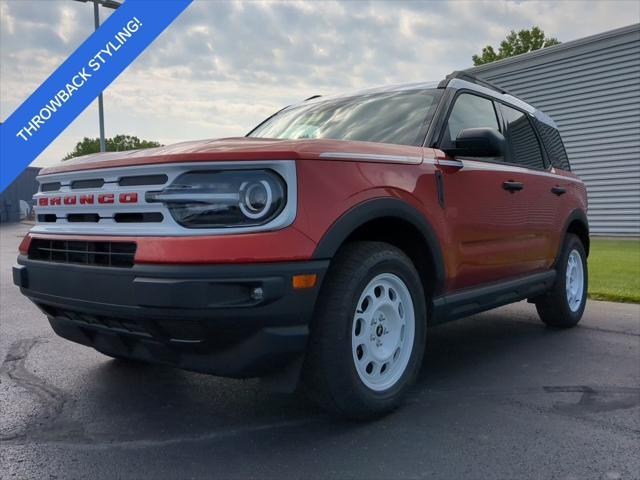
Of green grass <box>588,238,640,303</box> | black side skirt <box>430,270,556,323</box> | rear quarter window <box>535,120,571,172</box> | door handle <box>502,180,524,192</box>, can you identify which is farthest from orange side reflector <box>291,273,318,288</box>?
green grass <box>588,238,640,303</box>

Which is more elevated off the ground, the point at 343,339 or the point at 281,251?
the point at 281,251

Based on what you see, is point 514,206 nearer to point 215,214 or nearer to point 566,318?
point 566,318

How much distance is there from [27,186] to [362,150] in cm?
A: 5515

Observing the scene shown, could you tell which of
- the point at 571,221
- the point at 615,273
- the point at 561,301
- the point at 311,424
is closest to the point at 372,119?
the point at 311,424

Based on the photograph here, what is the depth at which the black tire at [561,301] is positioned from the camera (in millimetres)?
5348

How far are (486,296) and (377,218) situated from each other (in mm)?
1335

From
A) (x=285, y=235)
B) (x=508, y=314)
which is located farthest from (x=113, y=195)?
(x=508, y=314)

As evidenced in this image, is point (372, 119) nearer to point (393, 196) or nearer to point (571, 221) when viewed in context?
point (393, 196)

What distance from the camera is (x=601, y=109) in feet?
50.8

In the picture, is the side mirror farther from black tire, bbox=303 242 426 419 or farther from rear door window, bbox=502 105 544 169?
rear door window, bbox=502 105 544 169

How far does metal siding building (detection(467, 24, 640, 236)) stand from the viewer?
48.7 ft

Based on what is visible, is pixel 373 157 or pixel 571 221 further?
pixel 571 221

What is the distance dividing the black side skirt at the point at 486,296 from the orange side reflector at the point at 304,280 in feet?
3.65

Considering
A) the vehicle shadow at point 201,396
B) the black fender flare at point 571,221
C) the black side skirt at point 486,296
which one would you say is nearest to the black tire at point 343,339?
the vehicle shadow at point 201,396
